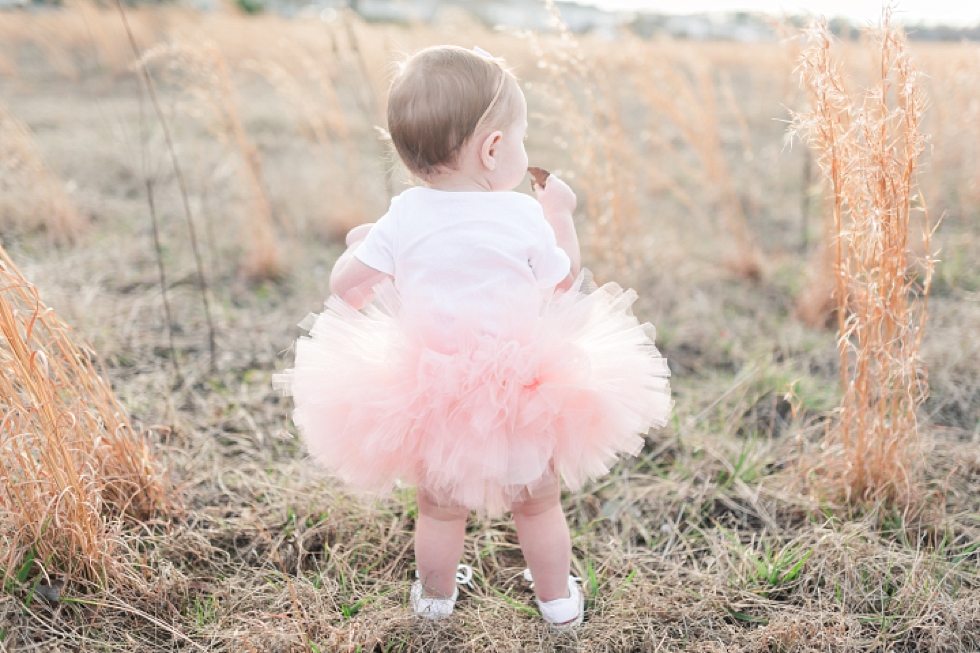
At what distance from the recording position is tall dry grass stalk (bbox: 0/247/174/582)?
4.90 ft

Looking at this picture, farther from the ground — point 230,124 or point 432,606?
point 230,124

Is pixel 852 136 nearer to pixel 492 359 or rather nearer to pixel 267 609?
pixel 492 359

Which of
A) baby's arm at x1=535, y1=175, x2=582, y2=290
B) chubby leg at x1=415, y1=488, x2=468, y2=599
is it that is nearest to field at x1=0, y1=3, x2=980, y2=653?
chubby leg at x1=415, y1=488, x2=468, y2=599

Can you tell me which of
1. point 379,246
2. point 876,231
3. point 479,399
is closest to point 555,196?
point 379,246

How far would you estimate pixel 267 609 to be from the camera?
169cm

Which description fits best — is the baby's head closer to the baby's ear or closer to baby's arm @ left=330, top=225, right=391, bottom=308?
the baby's ear

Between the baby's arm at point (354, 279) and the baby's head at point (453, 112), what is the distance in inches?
9.4

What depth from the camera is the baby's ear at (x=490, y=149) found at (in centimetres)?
142

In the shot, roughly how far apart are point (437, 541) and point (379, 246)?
68 cm

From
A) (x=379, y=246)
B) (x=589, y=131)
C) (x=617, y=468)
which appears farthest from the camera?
(x=589, y=131)

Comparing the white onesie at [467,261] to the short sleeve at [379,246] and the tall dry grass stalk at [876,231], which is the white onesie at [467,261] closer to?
the short sleeve at [379,246]

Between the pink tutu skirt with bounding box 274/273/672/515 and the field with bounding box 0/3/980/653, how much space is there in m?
0.30

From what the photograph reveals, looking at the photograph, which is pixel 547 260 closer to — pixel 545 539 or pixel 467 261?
pixel 467 261

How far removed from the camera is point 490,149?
4.75 ft
